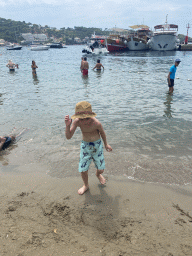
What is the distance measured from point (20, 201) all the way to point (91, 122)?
1904 mm

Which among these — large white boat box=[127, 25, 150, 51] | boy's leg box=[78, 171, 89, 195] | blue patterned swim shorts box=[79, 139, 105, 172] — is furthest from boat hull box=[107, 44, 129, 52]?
boy's leg box=[78, 171, 89, 195]

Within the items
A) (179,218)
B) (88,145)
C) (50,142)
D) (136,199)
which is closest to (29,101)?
(50,142)

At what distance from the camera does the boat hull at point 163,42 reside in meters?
48.0

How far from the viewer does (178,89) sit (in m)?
11.6

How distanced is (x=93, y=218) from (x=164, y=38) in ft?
180

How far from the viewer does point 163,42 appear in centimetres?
4888

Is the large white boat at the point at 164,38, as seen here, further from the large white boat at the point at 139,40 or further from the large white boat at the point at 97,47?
the large white boat at the point at 97,47

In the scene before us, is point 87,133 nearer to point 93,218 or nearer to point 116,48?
point 93,218

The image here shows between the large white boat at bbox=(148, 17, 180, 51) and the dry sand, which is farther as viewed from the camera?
the large white boat at bbox=(148, 17, 180, 51)

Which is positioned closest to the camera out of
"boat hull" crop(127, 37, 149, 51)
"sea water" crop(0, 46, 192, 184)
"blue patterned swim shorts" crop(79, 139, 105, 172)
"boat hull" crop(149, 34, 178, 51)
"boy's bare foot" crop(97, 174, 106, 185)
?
"blue patterned swim shorts" crop(79, 139, 105, 172)

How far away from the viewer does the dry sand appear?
2391 millimetres

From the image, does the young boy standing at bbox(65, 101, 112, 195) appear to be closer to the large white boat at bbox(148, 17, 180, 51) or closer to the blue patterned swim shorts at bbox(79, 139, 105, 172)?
the blue patterned swim shorts at bbox(79, 139, 105, 172)

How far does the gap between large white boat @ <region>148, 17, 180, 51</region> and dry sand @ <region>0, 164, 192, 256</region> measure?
53.0 metres

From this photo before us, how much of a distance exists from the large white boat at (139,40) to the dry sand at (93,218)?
5247 centimetres
